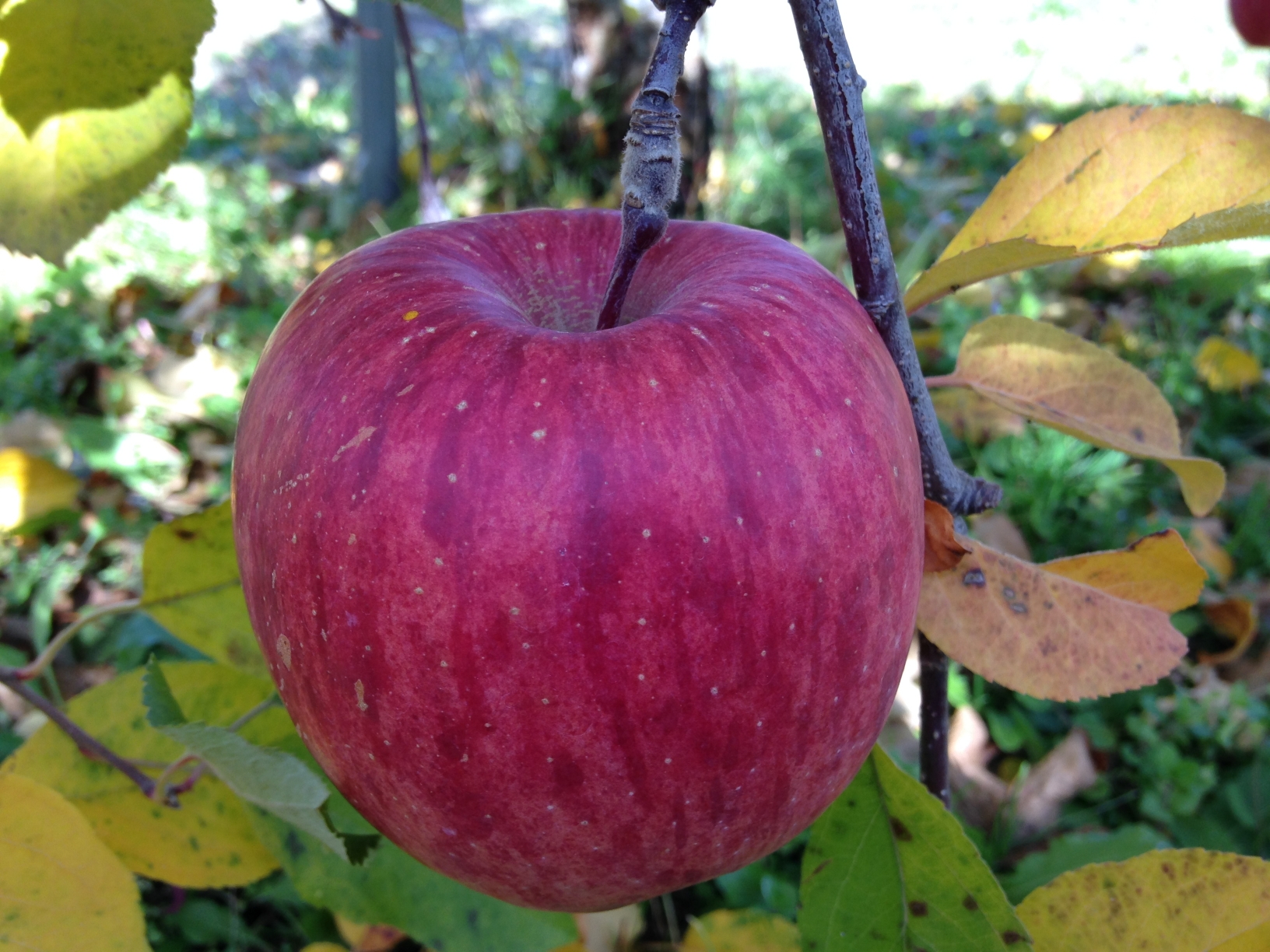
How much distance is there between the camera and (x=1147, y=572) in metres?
0.61

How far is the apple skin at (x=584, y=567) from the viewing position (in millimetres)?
417

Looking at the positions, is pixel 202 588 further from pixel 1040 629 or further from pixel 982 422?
pixel 982 422

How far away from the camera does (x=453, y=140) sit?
3062 mm

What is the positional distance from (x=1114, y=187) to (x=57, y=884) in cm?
75

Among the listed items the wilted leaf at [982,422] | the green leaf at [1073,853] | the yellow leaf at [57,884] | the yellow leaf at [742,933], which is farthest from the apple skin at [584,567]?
the wilted leaf at [982,422]

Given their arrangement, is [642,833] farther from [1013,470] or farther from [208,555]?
[1013,470]

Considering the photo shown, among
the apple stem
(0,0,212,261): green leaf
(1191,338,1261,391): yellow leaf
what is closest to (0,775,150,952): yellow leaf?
(0,0,212,261): green leaf

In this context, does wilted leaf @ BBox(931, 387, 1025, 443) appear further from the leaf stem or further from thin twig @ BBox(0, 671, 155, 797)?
thin twig @ BBox(0, 671, 155, 797)

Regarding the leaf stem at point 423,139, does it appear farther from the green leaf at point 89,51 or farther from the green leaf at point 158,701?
the green leaf at point 158,701

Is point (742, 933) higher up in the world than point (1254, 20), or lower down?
lower down

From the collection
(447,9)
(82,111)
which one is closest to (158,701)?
(82,111)

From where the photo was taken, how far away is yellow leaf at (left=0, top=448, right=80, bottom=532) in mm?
1456

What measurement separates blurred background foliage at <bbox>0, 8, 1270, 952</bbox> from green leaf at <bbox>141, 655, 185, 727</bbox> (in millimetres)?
387

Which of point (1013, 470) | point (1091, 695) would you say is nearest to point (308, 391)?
point (1091, 695)
